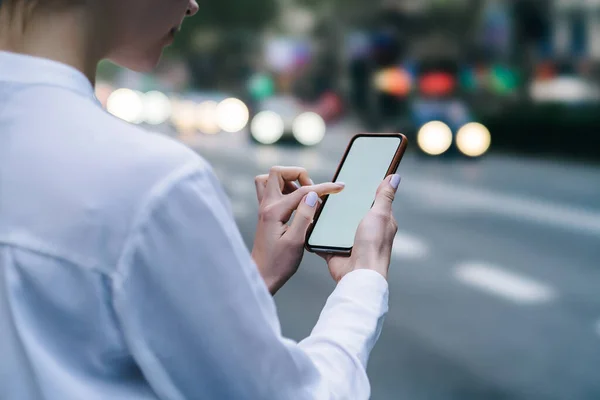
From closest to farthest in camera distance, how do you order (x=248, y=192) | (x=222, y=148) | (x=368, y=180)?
(x=368, y=180)
(x=248, y=192)
(x=222, y=148)

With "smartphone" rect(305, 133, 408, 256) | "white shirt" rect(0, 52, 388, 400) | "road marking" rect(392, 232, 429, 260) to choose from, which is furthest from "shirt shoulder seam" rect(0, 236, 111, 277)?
"road marking" rect(392, 232, 429, 260)

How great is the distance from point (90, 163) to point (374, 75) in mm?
44959

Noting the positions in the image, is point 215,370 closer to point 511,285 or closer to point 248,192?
point 511,285

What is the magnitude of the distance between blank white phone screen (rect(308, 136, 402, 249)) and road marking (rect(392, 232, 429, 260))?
26.3 feet

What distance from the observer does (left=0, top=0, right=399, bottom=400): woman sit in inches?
40.7

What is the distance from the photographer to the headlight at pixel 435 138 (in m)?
23.7

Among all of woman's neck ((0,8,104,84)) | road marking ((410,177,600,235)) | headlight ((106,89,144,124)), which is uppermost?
woman's neck ((0,8,104,84))

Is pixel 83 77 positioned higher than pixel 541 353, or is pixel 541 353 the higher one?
pixel 83 77

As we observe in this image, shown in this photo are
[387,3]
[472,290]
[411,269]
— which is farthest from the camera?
[387,3]

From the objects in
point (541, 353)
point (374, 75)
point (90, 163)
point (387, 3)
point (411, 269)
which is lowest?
point (374, 75)

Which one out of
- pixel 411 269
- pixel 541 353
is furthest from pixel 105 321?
pixel 411 269

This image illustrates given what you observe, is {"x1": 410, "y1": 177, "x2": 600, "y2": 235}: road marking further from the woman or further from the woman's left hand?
the woman

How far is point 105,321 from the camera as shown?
3.50 ft

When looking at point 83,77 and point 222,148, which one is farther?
point 222,148
